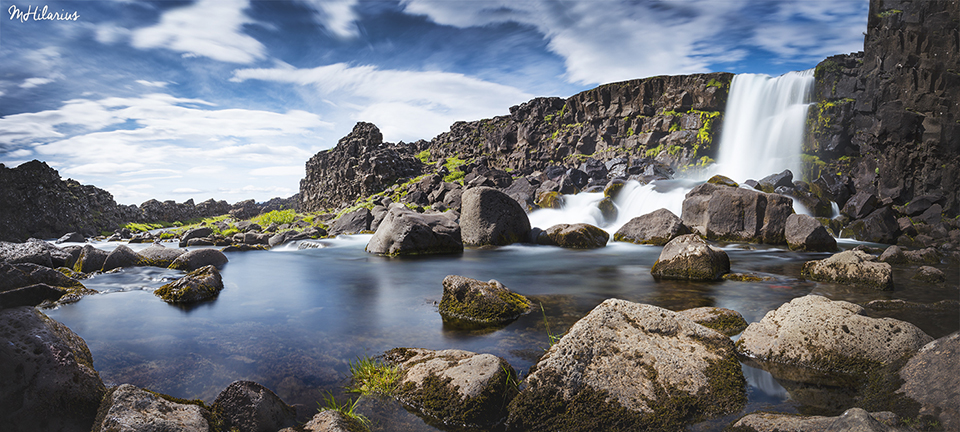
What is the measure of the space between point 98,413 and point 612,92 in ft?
257

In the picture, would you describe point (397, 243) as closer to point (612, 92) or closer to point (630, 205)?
point (630, 205)

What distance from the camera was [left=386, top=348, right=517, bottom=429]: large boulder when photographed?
4043mm

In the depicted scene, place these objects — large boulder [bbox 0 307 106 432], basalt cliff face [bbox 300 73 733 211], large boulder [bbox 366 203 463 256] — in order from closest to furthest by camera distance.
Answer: large boulder [bbox 0 307 106 432] → large boulder [bbox 366 203 463 256] → basalt cliff face [bbox 300 73 733 211]

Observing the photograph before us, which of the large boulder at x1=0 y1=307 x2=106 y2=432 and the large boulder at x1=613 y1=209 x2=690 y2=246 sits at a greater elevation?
the large boulder at x1=613 y1=209 x2=690 y2=246

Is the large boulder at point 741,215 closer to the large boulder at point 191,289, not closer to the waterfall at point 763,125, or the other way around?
the large boulder at point 191,289

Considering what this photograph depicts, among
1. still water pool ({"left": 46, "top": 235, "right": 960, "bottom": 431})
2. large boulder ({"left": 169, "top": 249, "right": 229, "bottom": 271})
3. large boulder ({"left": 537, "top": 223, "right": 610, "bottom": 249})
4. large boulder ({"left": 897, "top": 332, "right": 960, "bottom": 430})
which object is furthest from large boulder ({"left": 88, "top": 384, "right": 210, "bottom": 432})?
large boulder ({"left": 537, "top": 223, "right": 610, "bottom": 249})

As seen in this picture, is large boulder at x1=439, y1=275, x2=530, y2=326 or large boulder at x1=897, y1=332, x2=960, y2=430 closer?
large boulder at x1=897, y1=332, x2=960, y2=430

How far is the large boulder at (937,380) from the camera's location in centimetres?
338

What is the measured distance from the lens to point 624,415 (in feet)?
12.5

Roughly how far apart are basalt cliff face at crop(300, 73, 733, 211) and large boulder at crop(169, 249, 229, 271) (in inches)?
1708

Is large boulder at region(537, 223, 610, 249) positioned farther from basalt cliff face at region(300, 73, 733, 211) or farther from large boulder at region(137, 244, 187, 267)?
basalt cliff face at region(300, 73, 733, 211)

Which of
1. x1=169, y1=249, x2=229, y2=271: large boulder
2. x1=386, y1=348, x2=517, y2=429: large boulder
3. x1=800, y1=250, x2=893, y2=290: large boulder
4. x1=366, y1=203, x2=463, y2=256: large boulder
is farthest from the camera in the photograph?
x1=366, y1=203, x2=463, y2=256: large boulder

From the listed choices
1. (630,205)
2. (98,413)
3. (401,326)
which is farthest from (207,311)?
(630,205)

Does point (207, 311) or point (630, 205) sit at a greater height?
point (630, 205)
